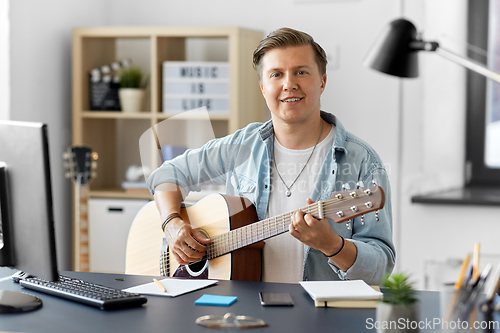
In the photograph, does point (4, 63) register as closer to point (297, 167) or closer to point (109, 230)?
point (109, 230)

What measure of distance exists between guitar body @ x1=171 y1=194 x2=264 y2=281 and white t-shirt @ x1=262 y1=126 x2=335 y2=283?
0.04m

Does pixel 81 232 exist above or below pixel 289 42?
below

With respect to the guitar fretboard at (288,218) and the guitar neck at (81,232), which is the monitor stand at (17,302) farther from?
the guitar neck at (81,232)

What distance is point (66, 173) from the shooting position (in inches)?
110

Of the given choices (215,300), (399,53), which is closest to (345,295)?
(215,300)

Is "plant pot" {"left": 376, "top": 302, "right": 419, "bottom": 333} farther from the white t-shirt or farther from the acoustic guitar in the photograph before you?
the white t-shirt

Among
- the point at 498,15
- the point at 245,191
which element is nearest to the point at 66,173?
the point at 245,191

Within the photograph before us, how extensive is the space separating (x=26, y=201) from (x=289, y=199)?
2.45 ft

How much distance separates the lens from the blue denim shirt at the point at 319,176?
1.41 meters

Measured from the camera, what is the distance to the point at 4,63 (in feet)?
8.17

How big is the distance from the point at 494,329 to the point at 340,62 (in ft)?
6.78

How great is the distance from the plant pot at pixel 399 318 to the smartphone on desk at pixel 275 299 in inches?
10.6

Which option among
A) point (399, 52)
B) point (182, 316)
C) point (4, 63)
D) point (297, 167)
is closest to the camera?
point (182, 316)

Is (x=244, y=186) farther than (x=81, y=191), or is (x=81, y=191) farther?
(x=81, y=191)
